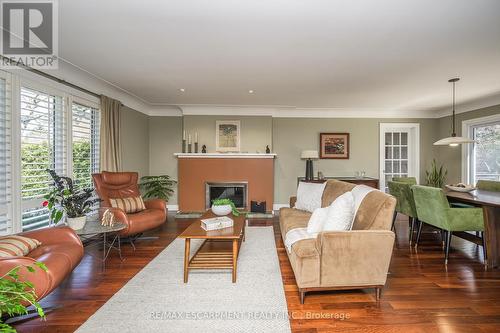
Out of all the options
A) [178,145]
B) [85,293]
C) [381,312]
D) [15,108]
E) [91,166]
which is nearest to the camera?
[381,312]

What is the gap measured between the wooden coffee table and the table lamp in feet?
9.30

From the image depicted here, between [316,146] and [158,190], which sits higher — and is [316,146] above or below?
above

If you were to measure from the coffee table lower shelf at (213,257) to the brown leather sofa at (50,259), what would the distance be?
0.95 metres

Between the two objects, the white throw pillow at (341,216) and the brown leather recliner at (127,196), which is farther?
the brown leather recliner at (127,196)

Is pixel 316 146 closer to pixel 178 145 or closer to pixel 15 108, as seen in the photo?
pixel 178 145

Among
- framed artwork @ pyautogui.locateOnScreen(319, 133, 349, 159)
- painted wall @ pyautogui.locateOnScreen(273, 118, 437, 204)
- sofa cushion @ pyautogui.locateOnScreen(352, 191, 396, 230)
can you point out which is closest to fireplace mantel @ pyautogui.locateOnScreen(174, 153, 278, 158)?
painted wall @ pyautogui.locateOnScreen(273, 118, 437, 204)

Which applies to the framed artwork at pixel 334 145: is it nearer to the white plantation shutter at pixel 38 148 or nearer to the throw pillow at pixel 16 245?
the white plantation shutter at pixel 38 148

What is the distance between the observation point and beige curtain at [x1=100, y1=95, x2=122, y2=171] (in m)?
4.09

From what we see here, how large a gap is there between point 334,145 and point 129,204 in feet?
15.4

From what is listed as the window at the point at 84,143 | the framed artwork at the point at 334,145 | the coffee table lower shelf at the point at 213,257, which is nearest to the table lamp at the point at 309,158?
the framed artwork at the point at 334,145

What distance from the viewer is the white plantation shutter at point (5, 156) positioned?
2.56m

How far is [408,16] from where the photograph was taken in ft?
6.97

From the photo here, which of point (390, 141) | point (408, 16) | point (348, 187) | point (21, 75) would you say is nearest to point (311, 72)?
point (408, 16)

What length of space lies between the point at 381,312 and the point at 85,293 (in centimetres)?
263
